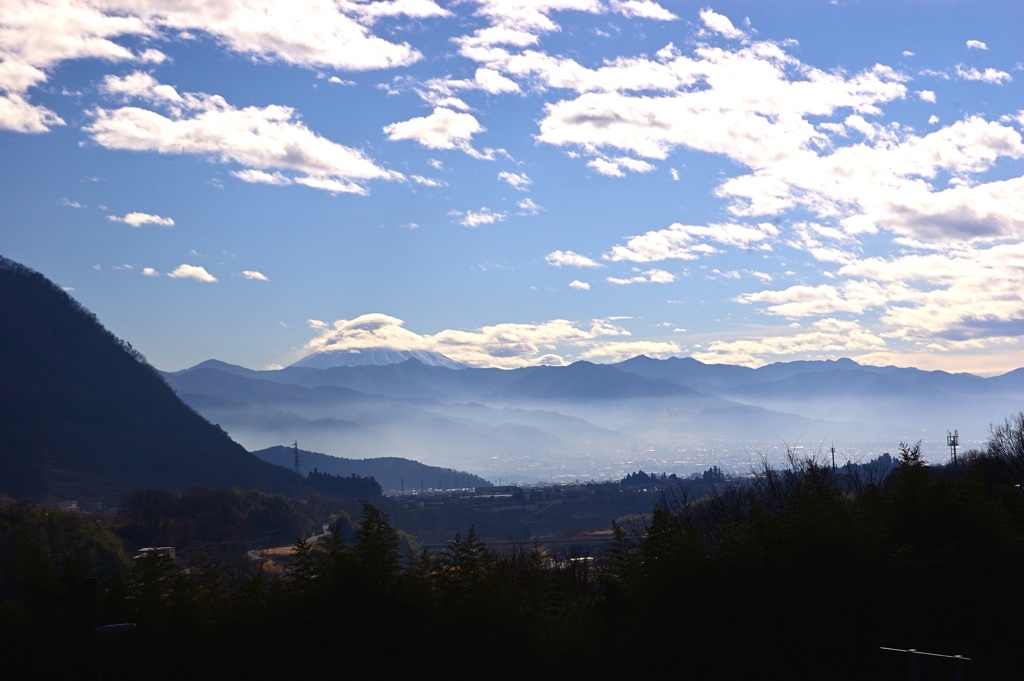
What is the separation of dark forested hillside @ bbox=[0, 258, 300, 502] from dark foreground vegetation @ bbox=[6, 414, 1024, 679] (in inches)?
4564

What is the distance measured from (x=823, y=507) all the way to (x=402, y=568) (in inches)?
274

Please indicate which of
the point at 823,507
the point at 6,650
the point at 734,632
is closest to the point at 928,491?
the point at 823,507

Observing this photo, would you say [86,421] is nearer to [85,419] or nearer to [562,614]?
[85,419]

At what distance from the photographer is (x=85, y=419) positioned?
160 m

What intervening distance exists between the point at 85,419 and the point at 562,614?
158 meters

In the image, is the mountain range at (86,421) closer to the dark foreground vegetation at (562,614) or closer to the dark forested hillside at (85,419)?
the dark forested hillside at (85,419)

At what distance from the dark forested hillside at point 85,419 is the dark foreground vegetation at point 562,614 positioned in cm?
11593

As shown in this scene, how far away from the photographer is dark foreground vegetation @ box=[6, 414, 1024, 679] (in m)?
15.7

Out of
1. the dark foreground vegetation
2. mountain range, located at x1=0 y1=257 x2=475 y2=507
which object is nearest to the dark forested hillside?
mountain range, located at x1=0 y1=257 x2=475 y2=507

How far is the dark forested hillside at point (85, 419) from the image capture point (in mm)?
136375

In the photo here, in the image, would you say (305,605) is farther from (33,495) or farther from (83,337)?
(83,337)

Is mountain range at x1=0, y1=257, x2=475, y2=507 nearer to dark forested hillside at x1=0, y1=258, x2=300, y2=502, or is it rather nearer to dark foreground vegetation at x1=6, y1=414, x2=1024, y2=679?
dark forested hillside at x1=0, y1=258, x2=300, y2=502

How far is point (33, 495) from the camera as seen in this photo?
121750 mm

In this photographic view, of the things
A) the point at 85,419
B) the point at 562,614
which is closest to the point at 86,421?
the point at 85,419
